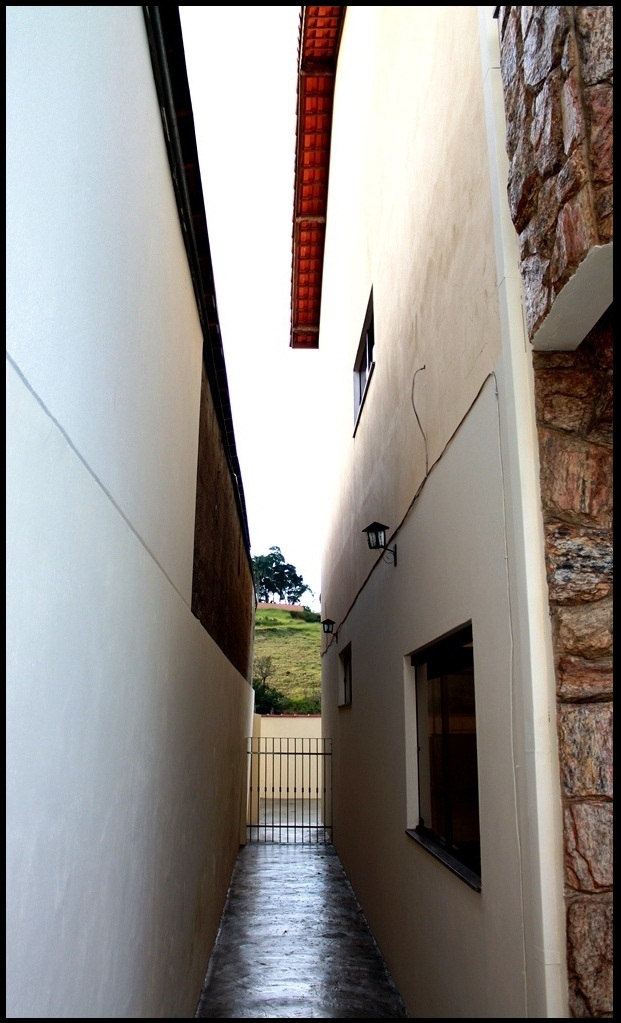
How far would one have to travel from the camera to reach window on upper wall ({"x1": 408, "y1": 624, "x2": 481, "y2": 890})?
10.7 ft

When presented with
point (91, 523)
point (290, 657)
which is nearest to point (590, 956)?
point (91, 523)

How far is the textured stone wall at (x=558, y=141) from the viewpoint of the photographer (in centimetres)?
221

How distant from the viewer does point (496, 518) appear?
2.78 m

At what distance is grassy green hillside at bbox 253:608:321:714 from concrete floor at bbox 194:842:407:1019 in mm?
20690

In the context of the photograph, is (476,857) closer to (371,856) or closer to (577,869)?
(577,869)

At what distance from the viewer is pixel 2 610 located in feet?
4.33

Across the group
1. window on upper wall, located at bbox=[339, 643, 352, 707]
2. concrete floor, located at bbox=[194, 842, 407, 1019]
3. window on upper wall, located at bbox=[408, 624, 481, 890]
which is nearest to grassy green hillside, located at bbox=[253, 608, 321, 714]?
window on upper wall, located at bbox=[339, 643, 352, 707]

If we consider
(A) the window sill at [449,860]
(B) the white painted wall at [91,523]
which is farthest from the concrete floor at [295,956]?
(B) the white painted wall at [91,523]

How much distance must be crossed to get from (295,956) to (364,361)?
17.5 feet

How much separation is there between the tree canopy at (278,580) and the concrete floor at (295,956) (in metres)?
40.8

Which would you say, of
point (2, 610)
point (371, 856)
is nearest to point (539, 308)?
point (2, 610)

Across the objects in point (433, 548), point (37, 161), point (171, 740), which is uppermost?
point (37, 161)
